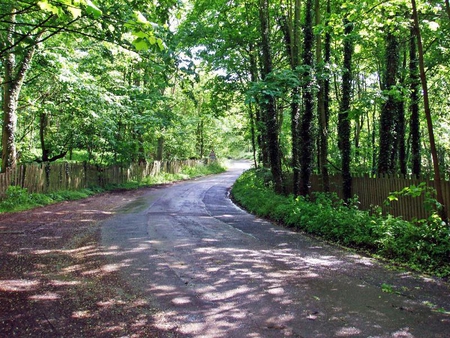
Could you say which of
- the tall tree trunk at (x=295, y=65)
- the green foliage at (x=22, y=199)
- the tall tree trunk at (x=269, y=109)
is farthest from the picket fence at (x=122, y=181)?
the tall tree trunk at (x=269, y=109)

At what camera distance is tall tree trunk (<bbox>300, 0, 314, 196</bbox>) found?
38.6 ft

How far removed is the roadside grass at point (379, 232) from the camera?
6.25 m

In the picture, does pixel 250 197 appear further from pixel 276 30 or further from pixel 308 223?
pixel 276 30

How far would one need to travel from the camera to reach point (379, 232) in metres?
7.39

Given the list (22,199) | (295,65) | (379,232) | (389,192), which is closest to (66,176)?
(22,199)

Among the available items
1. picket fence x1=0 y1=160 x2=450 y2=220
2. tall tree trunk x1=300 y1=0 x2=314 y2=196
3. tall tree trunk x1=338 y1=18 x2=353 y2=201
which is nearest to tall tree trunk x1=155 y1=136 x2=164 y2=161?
picket fence x1=0 y1=160 x2=450 y2=220

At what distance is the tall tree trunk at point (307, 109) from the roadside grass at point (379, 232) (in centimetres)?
112

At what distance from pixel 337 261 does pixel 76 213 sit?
968cm

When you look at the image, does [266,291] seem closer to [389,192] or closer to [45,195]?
[389,192]

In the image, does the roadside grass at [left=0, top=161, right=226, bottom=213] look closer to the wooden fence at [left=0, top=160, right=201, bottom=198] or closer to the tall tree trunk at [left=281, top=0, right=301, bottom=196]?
the wooden fence at [left=0, top=160, right=201, bottom=198]

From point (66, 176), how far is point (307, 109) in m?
13.6

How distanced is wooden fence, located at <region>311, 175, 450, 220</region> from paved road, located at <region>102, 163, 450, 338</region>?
10.3ft

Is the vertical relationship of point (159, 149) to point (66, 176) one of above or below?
above

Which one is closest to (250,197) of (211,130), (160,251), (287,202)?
(287,202)
